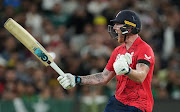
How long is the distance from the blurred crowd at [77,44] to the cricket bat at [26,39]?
3214 mm

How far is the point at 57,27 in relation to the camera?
11750 mm

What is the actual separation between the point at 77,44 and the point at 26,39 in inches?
214

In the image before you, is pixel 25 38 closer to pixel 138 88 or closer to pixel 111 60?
pixel 111 60

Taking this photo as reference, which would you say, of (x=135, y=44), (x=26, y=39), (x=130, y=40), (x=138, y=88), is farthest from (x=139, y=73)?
(x=26, y=39)

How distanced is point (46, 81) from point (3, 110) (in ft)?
4.61

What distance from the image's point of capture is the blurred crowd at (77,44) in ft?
32.9

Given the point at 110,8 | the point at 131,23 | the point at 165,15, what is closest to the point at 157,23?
the point at 165,15

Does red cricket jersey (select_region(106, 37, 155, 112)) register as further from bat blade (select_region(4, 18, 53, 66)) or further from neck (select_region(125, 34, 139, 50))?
bat blade (select_region(4, 18, 53, 66))

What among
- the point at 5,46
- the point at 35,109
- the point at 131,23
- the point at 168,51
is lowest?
the point at 168,51

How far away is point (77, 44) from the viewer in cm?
1132

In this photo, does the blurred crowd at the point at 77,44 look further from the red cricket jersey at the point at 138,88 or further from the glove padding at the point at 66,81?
the red cricket jersey at the point at 138,88

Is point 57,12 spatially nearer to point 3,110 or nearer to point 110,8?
point 110,8

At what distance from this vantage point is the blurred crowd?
10.0 metres

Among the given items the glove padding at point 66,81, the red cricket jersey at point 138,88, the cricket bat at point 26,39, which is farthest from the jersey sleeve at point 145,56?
the cricket bat at point 26,39
